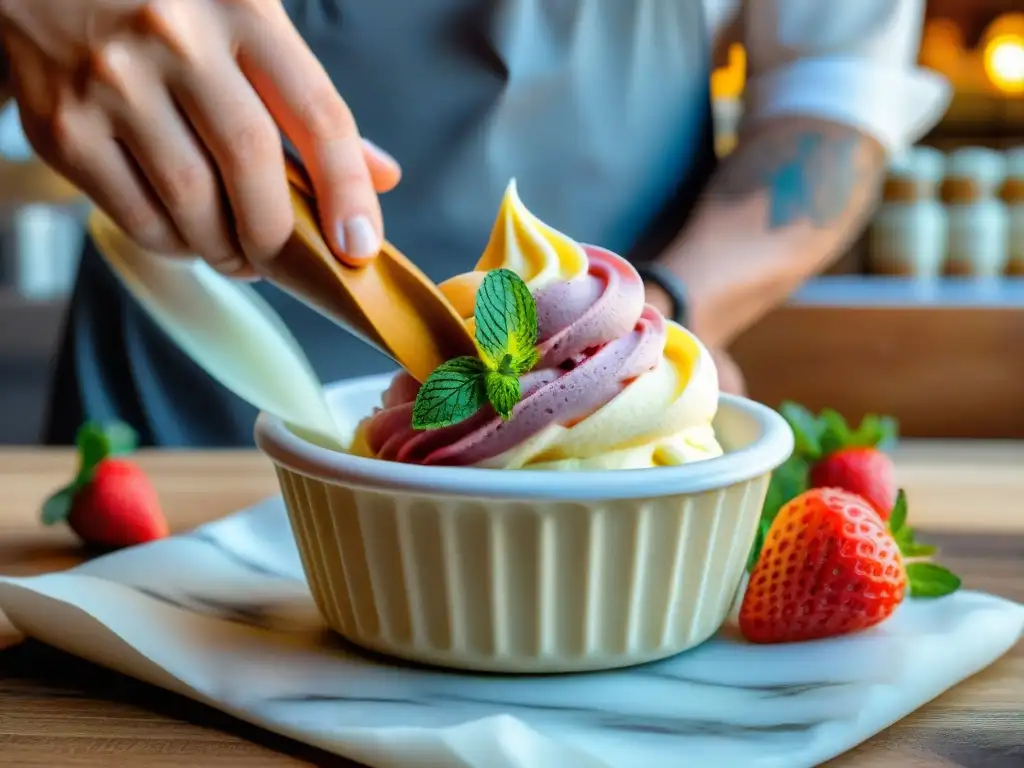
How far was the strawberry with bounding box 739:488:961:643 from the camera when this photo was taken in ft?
2.32

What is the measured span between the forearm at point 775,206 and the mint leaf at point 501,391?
80 cm

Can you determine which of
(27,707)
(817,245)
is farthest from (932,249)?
(27,707)

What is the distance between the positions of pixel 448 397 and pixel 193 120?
0.23 meters

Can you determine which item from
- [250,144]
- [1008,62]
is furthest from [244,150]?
[1008,62]

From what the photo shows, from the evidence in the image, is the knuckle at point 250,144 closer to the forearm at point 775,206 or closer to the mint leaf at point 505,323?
the mint leaf at point 505,323

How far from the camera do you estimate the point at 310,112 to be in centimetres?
72

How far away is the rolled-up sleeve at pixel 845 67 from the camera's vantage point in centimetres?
144

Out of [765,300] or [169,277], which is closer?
[169,277]

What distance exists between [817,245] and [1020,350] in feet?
3.07

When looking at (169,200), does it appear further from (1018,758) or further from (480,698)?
(1018,758)

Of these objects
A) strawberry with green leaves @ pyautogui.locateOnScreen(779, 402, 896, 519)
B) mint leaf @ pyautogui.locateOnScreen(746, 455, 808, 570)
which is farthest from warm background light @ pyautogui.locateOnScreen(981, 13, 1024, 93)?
mint leaf @ pyautogui.locateOnScreen(746, 455, 808, 570)

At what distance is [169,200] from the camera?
722 mm

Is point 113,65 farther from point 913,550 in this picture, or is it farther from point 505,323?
point 913,550

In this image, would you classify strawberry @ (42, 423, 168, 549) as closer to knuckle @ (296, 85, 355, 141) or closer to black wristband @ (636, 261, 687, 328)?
knuckle @ (296, 85, 355, 141)
